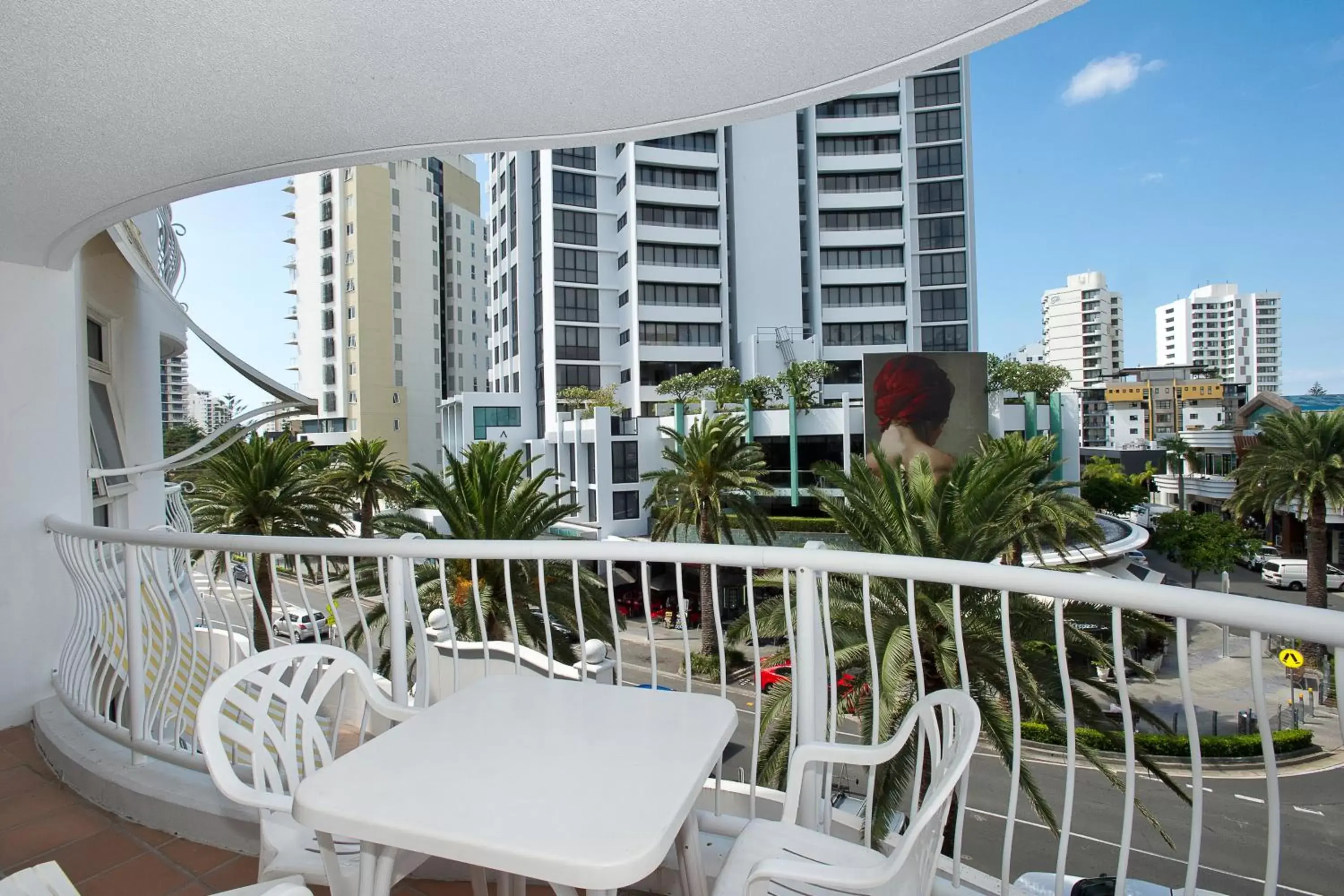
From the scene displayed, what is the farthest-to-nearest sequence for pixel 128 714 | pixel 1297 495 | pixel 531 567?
pixel 1297 495 → pixel 531 567 → pixel 128 714

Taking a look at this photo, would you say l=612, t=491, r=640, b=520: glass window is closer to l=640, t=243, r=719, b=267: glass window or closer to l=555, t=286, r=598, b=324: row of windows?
l=555, t=286, r=598, b=324: row of windows

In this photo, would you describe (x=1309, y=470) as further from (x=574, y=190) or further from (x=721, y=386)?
(x=574, y=190)

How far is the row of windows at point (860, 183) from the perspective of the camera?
41.5 meters

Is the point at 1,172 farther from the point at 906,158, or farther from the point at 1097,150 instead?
the point at 1097,150

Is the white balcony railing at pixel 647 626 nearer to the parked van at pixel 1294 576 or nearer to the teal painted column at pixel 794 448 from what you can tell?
the teal painted column at pixel 794 448

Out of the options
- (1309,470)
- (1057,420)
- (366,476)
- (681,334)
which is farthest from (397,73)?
(681,334)

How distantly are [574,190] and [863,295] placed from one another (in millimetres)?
17669

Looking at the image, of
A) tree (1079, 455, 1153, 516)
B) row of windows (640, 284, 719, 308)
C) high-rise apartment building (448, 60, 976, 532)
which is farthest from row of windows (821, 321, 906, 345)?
tree (1079, 455, 1153, 516)

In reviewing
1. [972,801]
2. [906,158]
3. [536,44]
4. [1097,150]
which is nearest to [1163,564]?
[906,158]

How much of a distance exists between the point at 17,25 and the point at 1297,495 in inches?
1070

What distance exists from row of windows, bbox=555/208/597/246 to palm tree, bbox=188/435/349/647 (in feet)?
85.8

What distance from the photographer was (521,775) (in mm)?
1202

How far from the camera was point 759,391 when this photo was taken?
32.3m

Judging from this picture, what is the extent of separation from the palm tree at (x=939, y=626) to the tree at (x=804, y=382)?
2229 centimetres
